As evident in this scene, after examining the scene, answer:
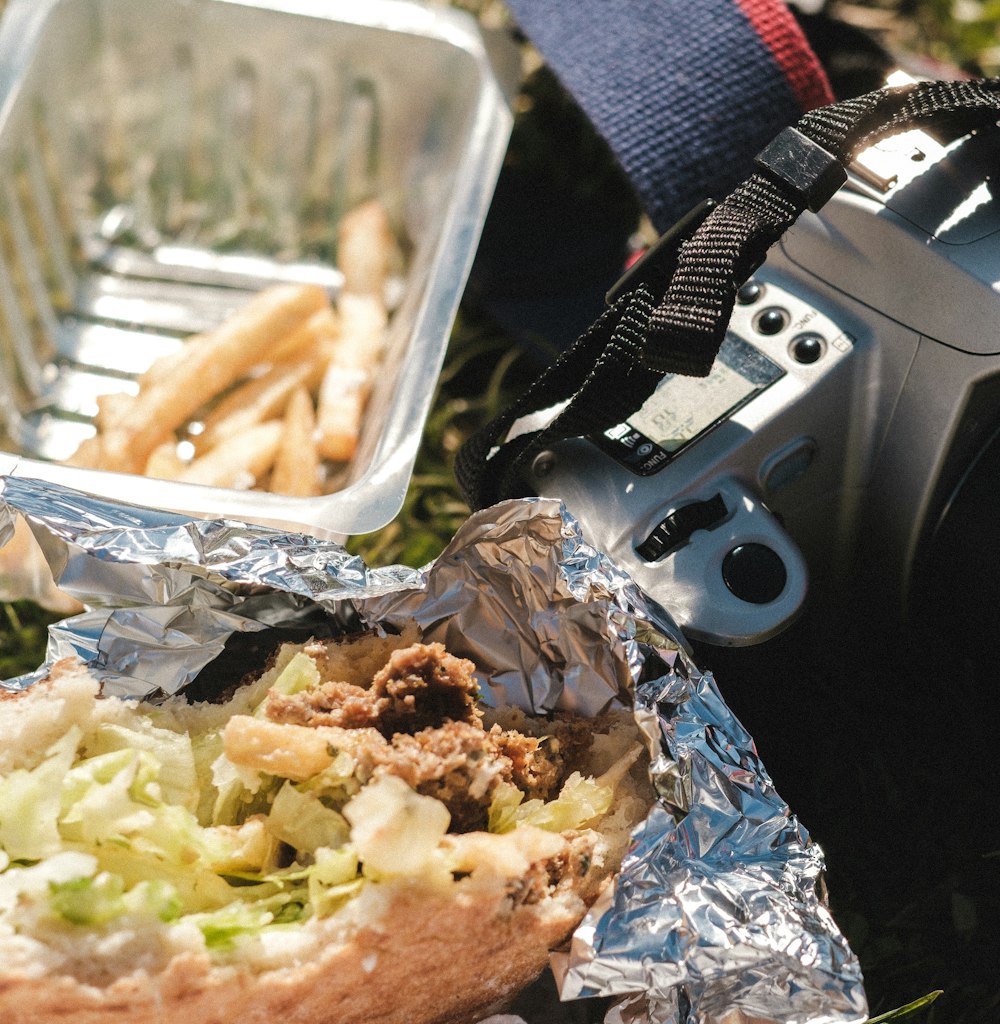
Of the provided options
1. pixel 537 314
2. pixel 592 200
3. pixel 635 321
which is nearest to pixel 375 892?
pixel 635 321

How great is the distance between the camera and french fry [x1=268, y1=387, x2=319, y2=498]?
5.65 feet

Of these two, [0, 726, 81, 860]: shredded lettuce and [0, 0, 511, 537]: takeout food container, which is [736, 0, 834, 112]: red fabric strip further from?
[0, 726, 81, 860]: shredded lettuce

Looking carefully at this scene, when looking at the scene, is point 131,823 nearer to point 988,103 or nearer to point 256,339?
point 256,339

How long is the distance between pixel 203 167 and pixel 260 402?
2.34ft

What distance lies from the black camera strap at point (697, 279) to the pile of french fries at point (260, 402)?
18.4 inches

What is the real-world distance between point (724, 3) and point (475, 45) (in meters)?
0.47

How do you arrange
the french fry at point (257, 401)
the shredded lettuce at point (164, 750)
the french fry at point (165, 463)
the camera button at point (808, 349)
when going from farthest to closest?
the french fry at point (257, 401)
the french fry at point (165, 463)
the camera button at point (808, 349)
the shredded lettuce at point (164, 750)

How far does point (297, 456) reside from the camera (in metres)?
1.75

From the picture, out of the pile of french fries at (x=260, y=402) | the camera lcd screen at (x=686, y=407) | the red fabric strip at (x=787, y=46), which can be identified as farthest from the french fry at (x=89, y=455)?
the red fabric strip at (x=787, y=46)

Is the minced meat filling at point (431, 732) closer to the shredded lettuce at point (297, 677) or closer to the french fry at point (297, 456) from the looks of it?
the shredded lettuce at point (297, 677)

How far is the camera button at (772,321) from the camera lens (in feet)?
4.72

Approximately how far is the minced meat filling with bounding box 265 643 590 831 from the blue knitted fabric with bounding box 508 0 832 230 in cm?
105

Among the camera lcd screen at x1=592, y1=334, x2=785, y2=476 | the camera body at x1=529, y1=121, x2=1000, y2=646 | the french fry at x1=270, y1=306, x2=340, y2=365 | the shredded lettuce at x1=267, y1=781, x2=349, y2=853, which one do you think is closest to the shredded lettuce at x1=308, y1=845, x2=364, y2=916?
the shredded lettuce at x1=267, y1=781, x2=349, y2=853

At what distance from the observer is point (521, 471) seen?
4.52 ft
